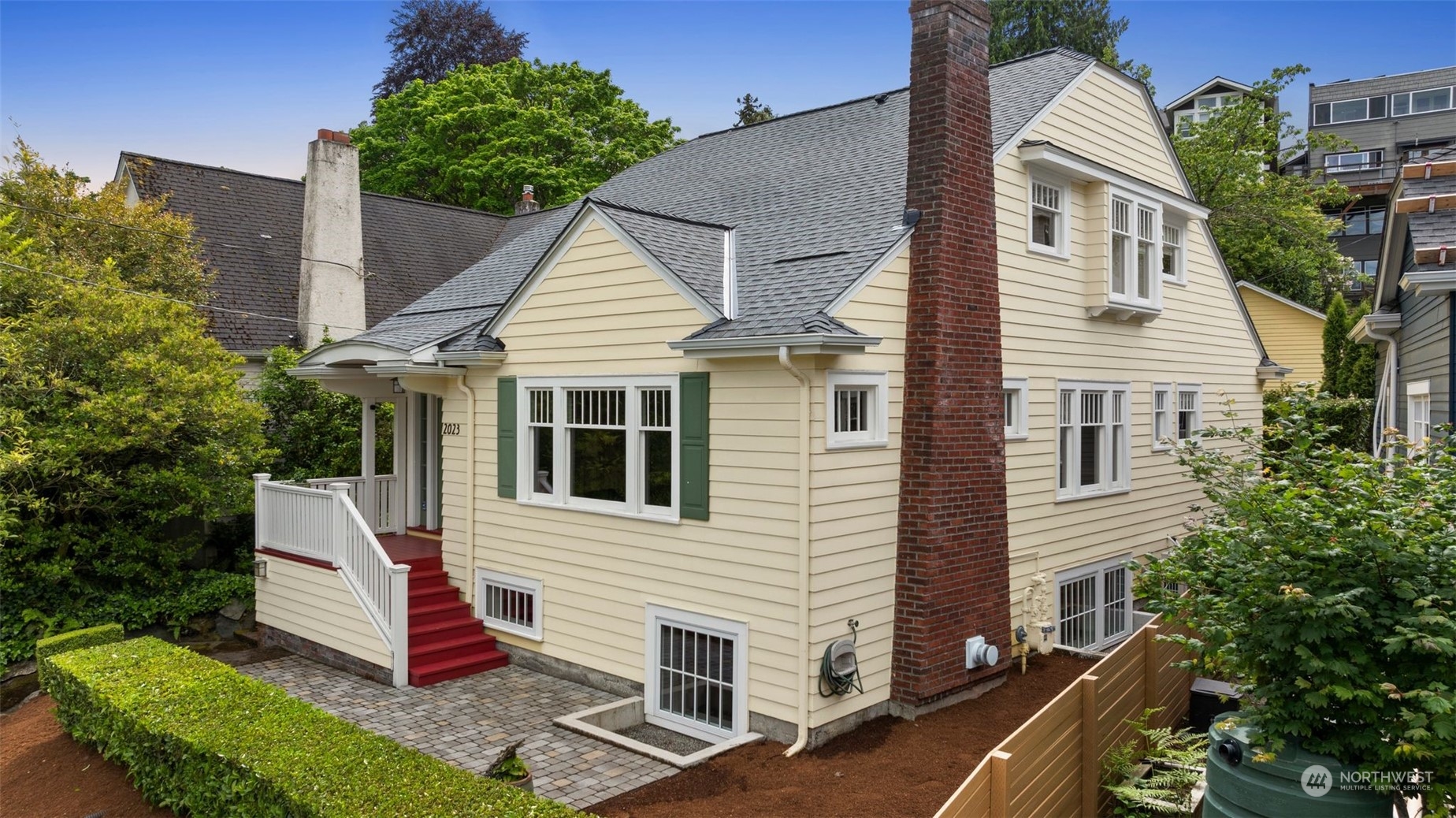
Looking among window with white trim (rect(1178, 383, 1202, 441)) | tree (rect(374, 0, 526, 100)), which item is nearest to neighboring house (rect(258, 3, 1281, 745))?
window with white trim (rect(1178, 383, 1202, 441))

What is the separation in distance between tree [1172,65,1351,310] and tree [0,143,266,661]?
25.9 m

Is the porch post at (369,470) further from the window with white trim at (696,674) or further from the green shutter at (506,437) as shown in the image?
the window with white trim at (696,674)

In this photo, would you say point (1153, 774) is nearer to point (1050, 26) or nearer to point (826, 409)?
point (826, 409)

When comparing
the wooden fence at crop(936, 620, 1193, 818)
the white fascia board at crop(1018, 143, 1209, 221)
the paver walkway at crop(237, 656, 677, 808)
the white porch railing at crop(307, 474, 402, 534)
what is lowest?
the paver walkway at crop(237, 656, 677, 808)

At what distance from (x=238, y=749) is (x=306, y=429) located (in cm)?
925

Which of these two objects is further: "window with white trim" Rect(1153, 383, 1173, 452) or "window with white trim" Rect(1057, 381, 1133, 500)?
"window with white trim" Rect(1153, 383, 1173, 452)

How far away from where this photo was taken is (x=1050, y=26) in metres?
41.5

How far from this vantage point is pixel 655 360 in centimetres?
922

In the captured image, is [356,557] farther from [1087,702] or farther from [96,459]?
[1087,702]

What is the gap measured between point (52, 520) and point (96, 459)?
114 centimetres

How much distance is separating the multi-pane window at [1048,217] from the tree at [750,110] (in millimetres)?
38907

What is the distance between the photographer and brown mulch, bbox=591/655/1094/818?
6.81m

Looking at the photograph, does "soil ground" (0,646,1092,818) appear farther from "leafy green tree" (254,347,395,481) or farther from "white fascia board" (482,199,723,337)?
"leafy green tree" (254,347,395,481)

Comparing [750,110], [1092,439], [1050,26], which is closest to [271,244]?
[1092,439]
